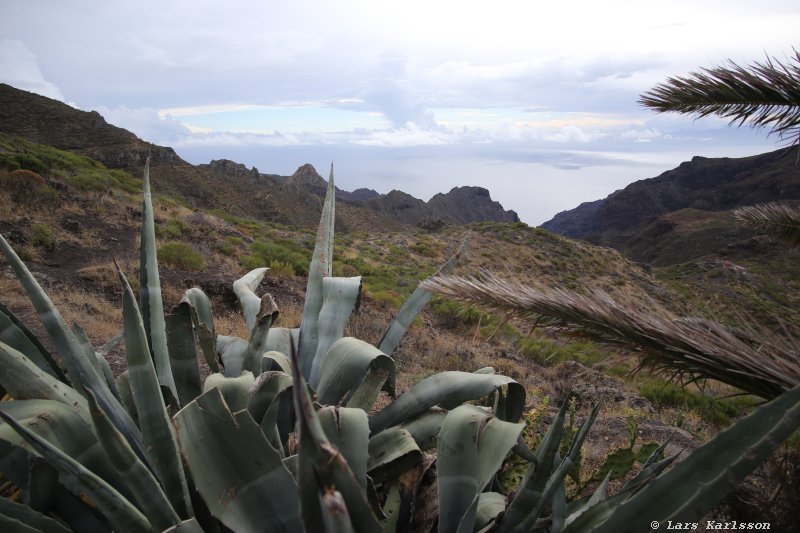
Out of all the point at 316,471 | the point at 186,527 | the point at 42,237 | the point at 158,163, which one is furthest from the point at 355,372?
the point at 158,163

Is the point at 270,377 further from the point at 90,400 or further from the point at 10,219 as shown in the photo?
the point at 10,219

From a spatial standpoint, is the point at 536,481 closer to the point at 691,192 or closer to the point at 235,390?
the point at 235,390

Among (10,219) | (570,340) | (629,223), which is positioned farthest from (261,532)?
(629,223)

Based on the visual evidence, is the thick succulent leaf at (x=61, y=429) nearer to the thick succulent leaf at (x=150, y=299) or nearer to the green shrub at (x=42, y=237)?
the thick succulent leaf at (x=150, y=299)

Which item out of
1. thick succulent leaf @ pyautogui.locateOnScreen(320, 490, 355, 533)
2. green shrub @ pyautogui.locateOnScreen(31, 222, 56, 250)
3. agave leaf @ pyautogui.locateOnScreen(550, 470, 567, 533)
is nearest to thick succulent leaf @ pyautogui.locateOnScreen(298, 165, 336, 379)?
agave leaf @ pyautogui.locateOnScreen(550, 470, 567, 533)

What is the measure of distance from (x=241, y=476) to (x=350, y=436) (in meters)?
0.35

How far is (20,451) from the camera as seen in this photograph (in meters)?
1.65

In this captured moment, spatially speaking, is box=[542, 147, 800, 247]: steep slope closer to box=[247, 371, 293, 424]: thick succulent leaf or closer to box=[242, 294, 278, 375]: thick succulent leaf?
box=[242, 294, 278, 375]: thick succulent leaf

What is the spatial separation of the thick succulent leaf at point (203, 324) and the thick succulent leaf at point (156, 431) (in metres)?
0.49

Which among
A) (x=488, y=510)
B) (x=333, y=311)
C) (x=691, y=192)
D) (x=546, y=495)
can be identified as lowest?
(x=488, y=510)

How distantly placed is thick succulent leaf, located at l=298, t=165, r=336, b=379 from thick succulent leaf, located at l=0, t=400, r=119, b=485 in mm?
973

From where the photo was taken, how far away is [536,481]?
1665 millimetres

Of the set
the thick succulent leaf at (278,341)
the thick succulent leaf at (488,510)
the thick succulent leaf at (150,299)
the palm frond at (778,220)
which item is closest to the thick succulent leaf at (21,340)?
the thick succulent leaf at (150,299)

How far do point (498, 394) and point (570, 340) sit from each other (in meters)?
0.39
